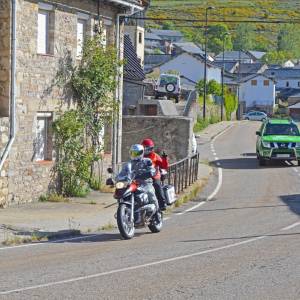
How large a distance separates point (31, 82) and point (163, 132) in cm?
1205

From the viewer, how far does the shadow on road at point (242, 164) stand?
3578cm

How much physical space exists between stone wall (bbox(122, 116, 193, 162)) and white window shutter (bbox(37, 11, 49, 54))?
10.8 m

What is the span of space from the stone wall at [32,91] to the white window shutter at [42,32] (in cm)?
21

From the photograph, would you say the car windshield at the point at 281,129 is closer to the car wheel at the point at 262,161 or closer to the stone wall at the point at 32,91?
the car wheel at the point at 262,161

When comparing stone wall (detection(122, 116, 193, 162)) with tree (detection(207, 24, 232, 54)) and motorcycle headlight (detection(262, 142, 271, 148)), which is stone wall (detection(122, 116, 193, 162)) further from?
tree (detection(207, 24, 232, 54))

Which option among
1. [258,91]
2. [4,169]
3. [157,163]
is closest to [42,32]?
[4,169]

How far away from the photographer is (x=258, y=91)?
394ft

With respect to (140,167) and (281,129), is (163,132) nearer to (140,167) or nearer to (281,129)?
(281,129)

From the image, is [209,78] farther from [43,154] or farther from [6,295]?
[6,295]

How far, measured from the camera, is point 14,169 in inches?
825

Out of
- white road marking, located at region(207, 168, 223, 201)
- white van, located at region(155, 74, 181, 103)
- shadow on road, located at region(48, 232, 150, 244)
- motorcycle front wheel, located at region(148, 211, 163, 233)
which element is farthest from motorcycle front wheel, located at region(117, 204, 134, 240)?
white van, located at region(155, 74, 181, 103)

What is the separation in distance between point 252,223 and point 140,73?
2840 centimetres

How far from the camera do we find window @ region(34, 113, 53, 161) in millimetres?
A: 22516

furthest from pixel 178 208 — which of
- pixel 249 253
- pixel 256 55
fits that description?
pixel 256 55
